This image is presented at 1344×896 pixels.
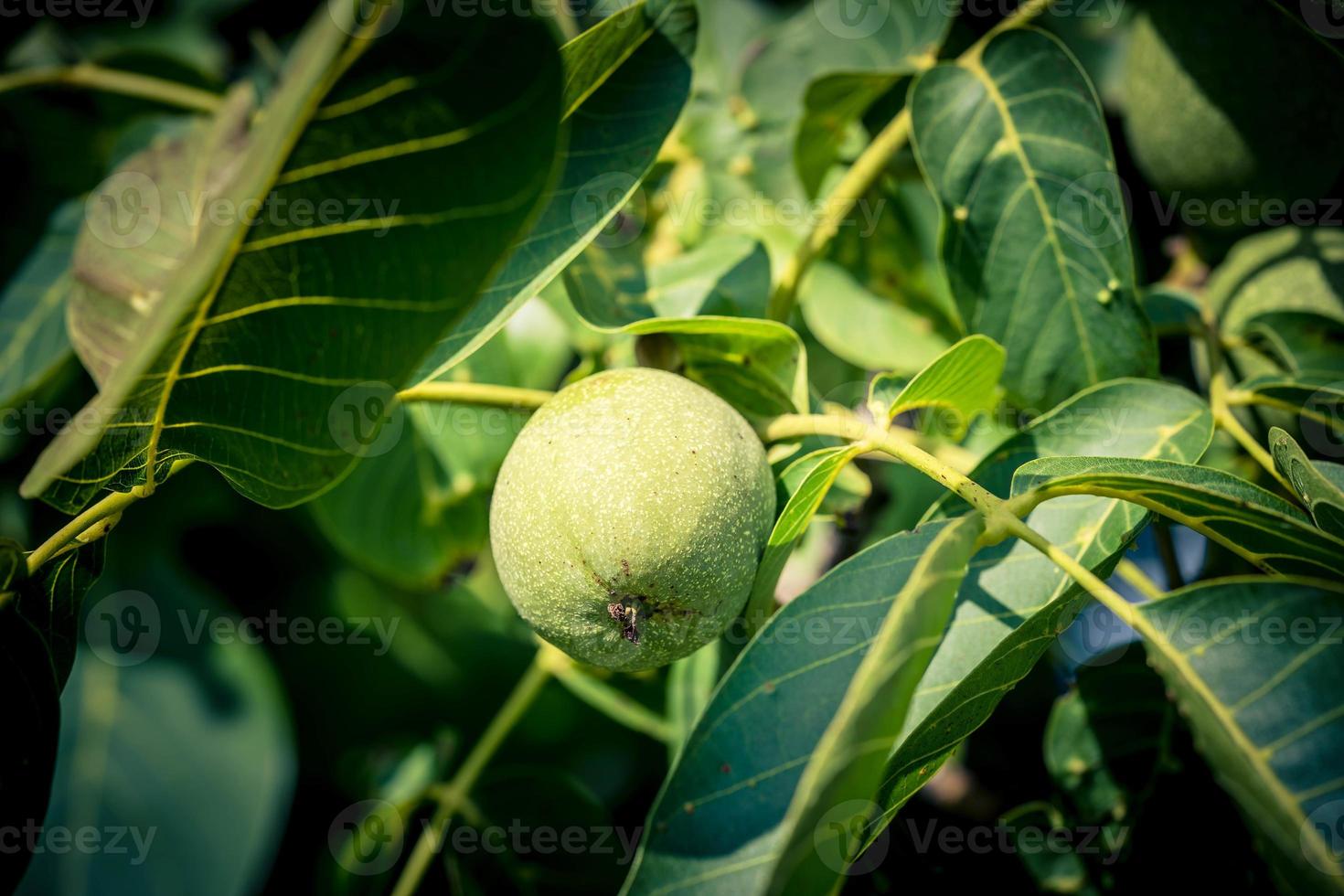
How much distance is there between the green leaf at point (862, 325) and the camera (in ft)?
4.83

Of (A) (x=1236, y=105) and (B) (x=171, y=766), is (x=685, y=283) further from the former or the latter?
A: (B) (x=171, y=766)

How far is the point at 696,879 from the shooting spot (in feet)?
2.52

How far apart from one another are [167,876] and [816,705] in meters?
0.95

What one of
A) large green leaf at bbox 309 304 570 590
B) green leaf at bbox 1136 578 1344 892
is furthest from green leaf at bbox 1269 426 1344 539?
large green leaf at bbox 309 304 570 590

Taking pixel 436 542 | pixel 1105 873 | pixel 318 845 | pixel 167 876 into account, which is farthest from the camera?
pixel 318 845

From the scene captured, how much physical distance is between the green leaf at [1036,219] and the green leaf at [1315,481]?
0.26 meters

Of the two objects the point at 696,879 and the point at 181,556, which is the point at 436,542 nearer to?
the point at 181,556

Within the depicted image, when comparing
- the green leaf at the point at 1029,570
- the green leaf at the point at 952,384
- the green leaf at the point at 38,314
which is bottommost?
the green leaf at the point at 1029,570

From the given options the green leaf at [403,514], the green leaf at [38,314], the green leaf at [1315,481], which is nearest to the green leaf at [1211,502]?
the green leaf at [1315,481]

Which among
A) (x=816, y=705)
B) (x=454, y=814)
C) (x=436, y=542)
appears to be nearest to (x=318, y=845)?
(x=454, y=814)

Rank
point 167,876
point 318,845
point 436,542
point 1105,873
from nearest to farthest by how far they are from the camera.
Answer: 1. point 167,876
2. point 1105,873
3. point 436,542
4. point 318,845

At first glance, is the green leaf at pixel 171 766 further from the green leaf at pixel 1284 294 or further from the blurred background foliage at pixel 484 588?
the green leaf at pixel 1284 294

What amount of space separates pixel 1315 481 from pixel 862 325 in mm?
775

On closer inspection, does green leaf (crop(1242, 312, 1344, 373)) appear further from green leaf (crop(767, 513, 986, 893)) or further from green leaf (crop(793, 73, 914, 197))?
green leaf (crop(767, 513, 986, 893))
